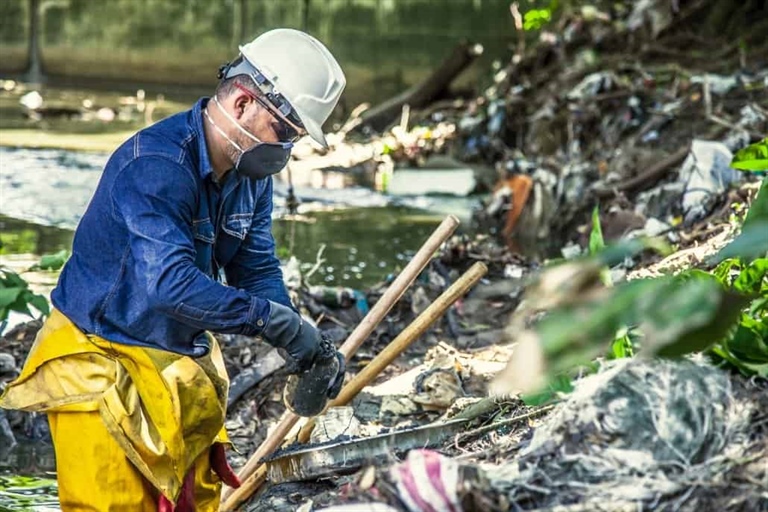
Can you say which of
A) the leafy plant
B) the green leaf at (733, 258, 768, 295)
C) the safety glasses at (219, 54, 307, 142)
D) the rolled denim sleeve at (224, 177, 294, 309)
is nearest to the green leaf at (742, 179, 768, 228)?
the green leaf at (733, 258, 768, 295)

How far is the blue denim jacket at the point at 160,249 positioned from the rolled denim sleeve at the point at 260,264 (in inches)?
8.3

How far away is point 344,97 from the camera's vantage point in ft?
55.6

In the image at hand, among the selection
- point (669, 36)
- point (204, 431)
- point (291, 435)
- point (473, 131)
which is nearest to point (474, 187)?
point (473, 131)

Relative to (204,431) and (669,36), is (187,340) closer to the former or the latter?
(204,431)

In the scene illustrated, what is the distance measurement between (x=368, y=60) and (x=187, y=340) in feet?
45.5

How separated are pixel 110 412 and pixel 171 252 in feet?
1.91

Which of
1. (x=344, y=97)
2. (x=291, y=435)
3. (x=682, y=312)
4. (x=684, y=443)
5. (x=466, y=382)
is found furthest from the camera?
(x=344, y=97)

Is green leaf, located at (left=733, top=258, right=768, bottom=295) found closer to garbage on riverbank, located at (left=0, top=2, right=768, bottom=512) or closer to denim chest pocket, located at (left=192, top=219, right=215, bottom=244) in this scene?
garbage on riverbank, located at (left=0, top=2, right=768, bottom=512)

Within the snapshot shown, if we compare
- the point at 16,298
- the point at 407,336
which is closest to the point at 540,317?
the point at 407,336

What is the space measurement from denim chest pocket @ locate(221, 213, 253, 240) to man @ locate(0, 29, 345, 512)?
62mm

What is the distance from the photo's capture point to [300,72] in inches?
164

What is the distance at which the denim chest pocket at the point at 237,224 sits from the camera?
14.4ft

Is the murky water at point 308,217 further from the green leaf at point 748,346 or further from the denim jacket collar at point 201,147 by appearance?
the green leaf at point 748,346

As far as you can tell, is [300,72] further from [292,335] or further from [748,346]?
[748,346]
